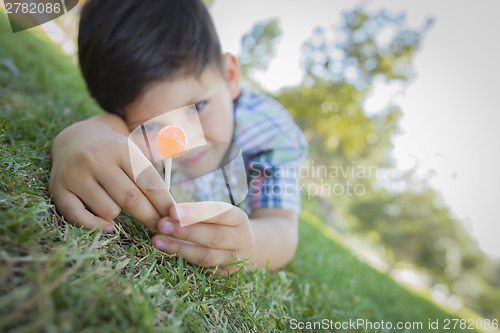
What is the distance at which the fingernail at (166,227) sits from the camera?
0.83m

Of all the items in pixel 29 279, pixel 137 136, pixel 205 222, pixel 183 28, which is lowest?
pixel 205 222

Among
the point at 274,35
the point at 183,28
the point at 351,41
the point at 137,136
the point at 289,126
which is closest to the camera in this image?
the point at 137,136

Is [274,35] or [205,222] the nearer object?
[205,222]

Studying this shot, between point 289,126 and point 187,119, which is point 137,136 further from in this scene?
point 289,126

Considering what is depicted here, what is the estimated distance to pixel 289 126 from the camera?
181 centimetres

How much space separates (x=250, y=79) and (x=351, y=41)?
316cm

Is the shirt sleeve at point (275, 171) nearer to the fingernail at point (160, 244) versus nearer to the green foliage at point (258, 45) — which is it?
the fingernail at point (160, 244)

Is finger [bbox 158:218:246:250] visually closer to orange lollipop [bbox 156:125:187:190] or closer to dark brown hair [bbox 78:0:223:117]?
orange lollipop [bbox 156:125:187:190]

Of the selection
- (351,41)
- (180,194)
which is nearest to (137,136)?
(180,194)

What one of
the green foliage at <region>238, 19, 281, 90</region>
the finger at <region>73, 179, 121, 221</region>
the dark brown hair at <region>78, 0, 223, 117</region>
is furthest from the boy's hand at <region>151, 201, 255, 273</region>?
the green foliage at <region>238, 19, 281, 90</region>

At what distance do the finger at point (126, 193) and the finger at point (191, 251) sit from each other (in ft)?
0.27

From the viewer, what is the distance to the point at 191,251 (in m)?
0.87

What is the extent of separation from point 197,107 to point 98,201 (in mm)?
662

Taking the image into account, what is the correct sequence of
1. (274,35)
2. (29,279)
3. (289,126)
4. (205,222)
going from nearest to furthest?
1. (29,279)
2. (205,222)
3. (289,126)
4. (274,35)
